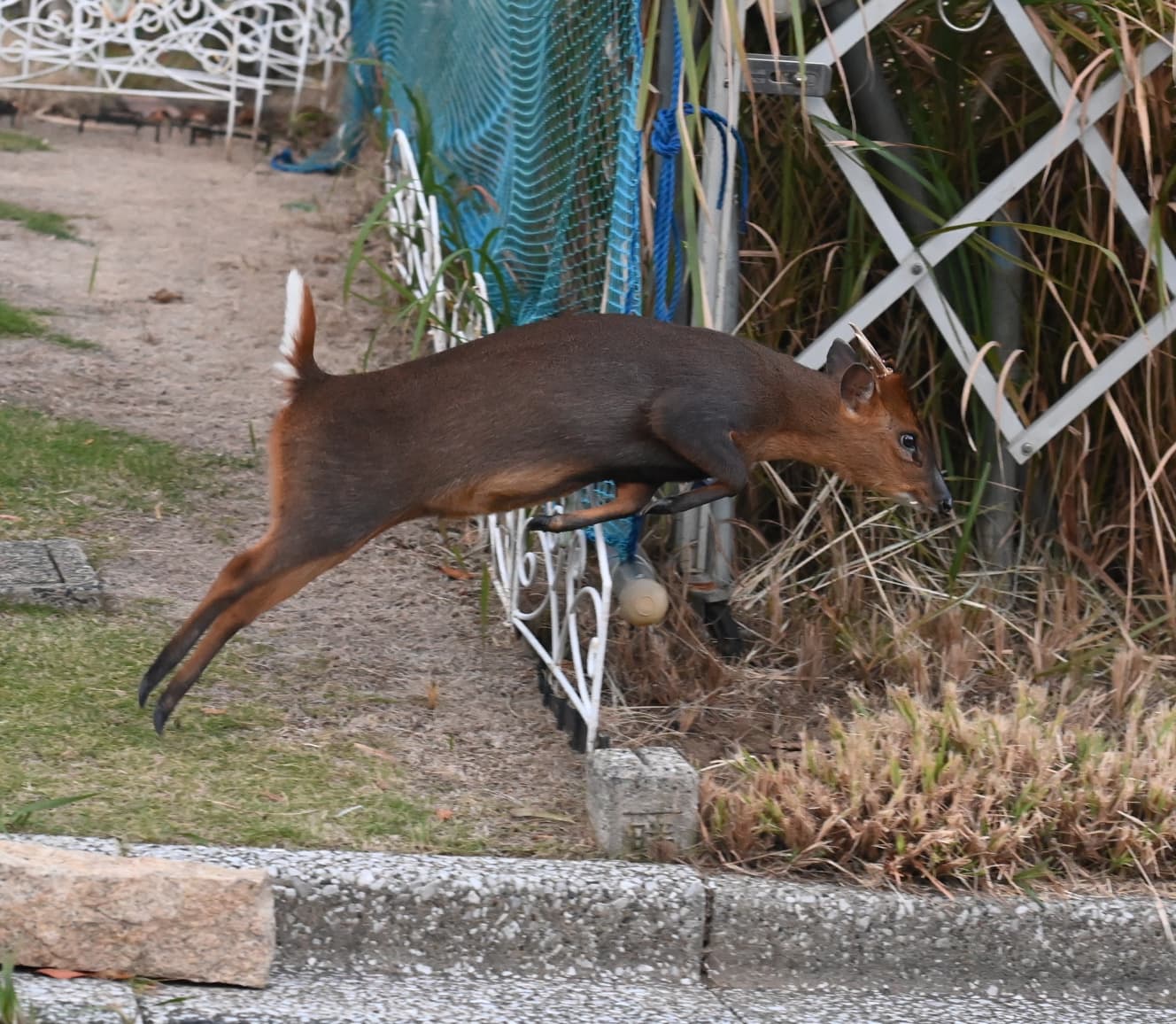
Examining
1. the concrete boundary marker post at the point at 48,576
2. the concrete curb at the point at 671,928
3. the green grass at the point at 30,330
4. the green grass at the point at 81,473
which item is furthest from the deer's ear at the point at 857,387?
the green grass at the point at 30,330

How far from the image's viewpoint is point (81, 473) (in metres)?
4.96

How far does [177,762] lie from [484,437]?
34.0 inches

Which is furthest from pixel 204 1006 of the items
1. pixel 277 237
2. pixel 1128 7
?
pixel 277 237

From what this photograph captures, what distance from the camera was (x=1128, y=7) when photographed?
4168 mm

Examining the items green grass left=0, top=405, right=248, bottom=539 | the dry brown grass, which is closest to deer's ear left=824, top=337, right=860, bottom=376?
the dry brown grass

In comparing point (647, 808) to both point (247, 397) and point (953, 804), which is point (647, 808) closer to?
point (953, 804)

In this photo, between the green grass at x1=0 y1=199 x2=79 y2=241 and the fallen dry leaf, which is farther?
the green grass at x1=0 y1=199 x2=79 y2=241

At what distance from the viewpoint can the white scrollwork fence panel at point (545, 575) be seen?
3674 millimetres

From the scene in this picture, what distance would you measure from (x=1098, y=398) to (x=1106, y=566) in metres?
0.44

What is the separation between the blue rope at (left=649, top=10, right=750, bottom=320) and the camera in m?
3.90

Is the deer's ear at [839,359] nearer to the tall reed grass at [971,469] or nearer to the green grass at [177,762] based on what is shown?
the tall reed grass at [971,469]

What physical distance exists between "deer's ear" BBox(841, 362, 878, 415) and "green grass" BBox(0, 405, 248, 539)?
204 centimetres

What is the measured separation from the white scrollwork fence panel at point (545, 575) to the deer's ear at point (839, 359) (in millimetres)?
607

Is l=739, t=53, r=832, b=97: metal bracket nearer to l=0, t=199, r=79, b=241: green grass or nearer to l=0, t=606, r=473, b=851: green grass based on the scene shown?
l=0, t=606, r=473, b=851: green grass
